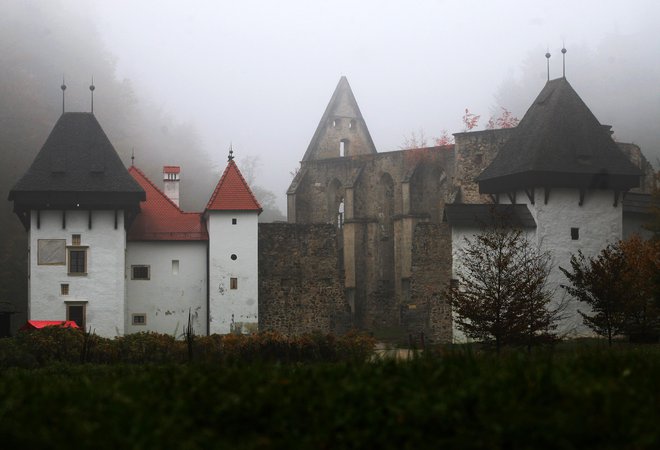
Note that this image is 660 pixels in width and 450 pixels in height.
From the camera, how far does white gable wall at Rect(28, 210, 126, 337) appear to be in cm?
3950

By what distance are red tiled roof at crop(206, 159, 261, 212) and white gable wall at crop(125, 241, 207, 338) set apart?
1708 mm

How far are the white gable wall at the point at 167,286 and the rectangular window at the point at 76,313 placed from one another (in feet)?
6.22

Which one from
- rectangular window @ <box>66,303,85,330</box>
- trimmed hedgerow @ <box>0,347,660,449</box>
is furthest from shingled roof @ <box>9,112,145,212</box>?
trimmed hedgerow @ <box>0,347,660,449</box>

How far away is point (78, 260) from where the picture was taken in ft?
132

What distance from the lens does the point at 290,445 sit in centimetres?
887

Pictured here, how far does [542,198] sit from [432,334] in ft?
20.9

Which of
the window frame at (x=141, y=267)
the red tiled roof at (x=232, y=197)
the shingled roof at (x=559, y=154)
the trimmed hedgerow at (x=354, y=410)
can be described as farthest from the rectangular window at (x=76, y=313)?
the trimmed hedgerow at (x=354, y=410)

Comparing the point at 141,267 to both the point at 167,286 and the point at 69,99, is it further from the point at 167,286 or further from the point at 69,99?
the point at 69,99

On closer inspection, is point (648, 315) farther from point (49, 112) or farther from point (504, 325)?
point (49, 112)

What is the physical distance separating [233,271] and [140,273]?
3.54 metres

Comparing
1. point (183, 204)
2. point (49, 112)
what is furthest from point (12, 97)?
point (183, 204)

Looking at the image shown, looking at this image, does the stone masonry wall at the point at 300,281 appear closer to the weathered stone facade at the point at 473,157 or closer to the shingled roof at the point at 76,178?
the shingled roof at the point at 76,178

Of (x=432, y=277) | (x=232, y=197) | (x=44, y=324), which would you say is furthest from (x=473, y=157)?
(x=44, y=324)

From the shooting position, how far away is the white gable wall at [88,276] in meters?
39.5
